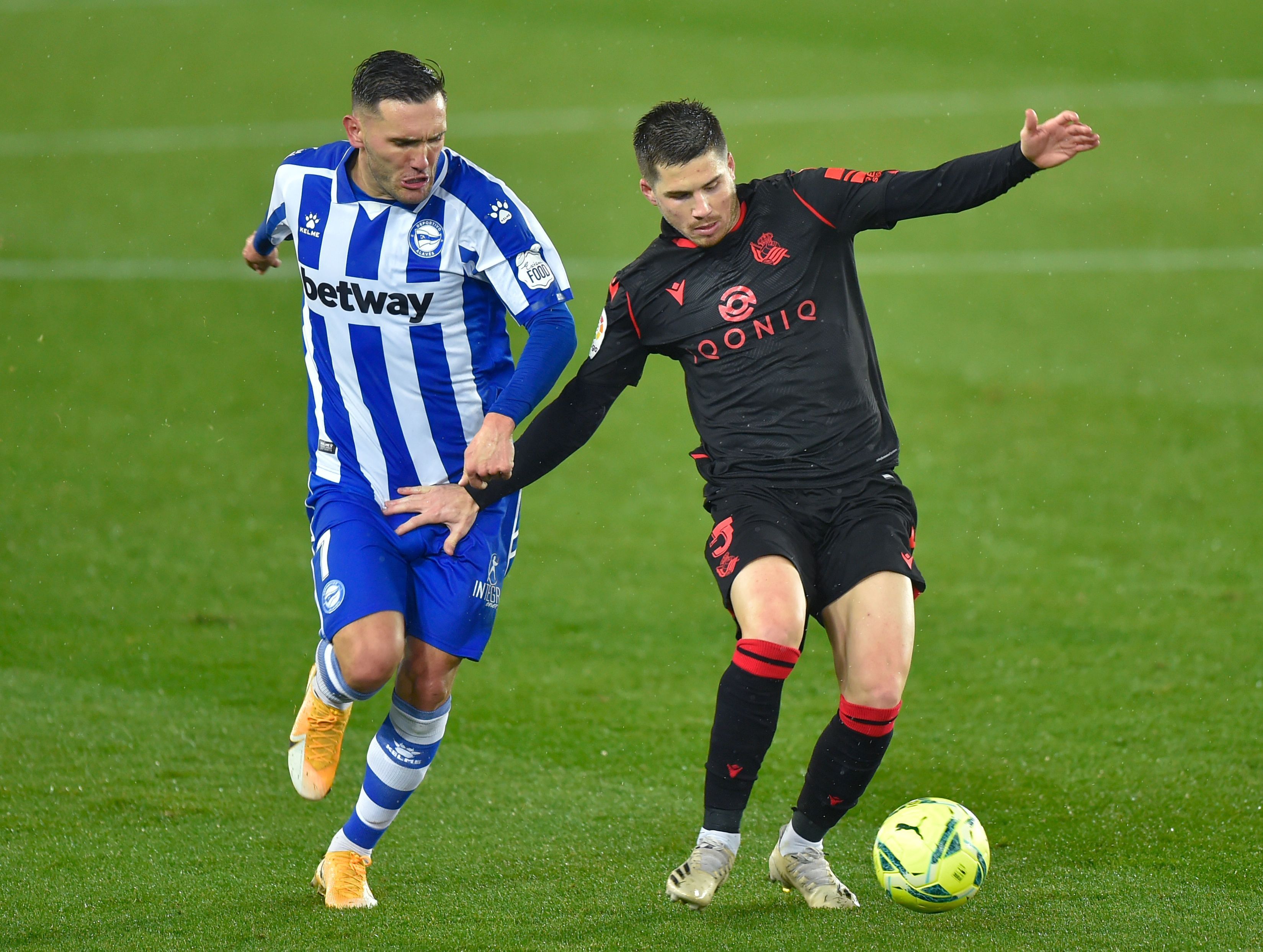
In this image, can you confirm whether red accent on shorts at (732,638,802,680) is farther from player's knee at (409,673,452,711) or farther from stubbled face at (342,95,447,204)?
stubbled face at (342,95,447,204)

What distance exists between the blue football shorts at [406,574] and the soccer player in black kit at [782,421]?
0.09 meters

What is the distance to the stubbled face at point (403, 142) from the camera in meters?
4.76

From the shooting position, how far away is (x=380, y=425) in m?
5.12

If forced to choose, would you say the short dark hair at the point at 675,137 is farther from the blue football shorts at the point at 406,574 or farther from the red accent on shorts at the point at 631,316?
the blue football shorts at the point at 406,574

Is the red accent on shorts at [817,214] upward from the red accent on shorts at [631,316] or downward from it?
upward

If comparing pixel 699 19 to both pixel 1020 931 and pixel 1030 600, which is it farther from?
pixel 1020 931

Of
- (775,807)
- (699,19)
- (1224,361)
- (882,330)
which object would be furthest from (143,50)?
(775,807)

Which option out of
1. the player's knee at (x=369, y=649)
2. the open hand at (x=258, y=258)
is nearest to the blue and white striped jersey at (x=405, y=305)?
A: the open hand at (x=258, y=258)

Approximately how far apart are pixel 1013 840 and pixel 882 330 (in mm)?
9161

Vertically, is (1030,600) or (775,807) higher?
(1030,600)

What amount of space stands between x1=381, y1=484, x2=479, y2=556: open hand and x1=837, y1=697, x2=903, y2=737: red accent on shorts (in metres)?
1.38

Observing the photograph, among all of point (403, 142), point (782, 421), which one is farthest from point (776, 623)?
point (403, 142)

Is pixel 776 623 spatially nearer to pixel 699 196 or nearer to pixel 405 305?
pixel 699 196

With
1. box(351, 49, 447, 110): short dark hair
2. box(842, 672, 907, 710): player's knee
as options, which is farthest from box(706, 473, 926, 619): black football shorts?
box(351, 49, 447, 110): short dark hair
